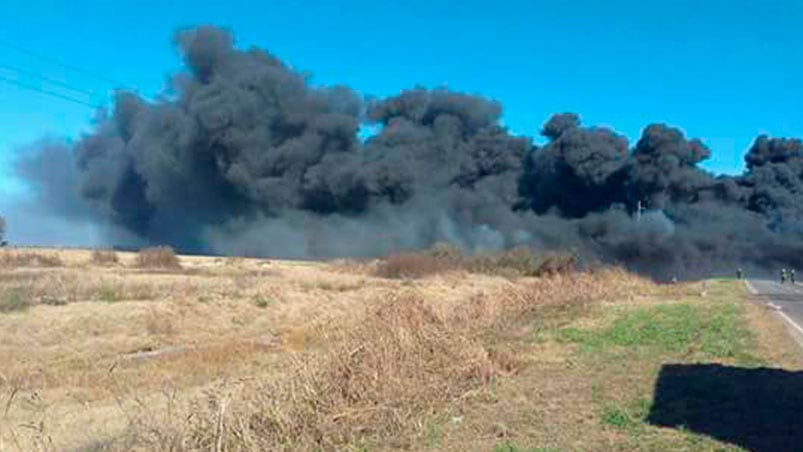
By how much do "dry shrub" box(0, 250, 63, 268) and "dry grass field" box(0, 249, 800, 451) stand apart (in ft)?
76.6

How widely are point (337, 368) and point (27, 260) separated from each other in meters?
53.6

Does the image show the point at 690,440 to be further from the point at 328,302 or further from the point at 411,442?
the point at 328,302

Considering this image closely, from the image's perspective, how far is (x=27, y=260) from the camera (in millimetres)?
58188

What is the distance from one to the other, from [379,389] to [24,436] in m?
5.33

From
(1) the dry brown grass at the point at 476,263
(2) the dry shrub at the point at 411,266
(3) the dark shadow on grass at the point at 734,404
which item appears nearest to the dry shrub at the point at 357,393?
(3) the dark shadow on grass at the point at 734,404

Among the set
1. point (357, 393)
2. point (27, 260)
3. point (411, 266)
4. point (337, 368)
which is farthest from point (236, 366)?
point (27, 260)

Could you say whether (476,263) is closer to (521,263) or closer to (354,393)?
(521,263)

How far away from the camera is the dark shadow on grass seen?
966 centimetres

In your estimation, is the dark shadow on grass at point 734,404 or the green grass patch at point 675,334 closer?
the dark shadow on grass at point 734,404

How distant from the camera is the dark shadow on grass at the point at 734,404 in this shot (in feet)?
31.7

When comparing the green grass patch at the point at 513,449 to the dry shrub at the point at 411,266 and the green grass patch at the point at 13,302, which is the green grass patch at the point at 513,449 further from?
the dry shrub at the point at 411,266

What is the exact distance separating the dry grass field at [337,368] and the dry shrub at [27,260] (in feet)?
76.6

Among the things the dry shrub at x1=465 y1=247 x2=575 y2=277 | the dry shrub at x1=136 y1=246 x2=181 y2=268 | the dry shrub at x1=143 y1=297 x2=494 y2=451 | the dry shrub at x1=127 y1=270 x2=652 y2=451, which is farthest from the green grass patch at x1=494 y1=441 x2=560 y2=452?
the dry shrub at x1=136 y1=246 x2=181 y2=268

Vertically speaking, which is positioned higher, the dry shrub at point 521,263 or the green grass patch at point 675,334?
the dry shrub at point 521,263
